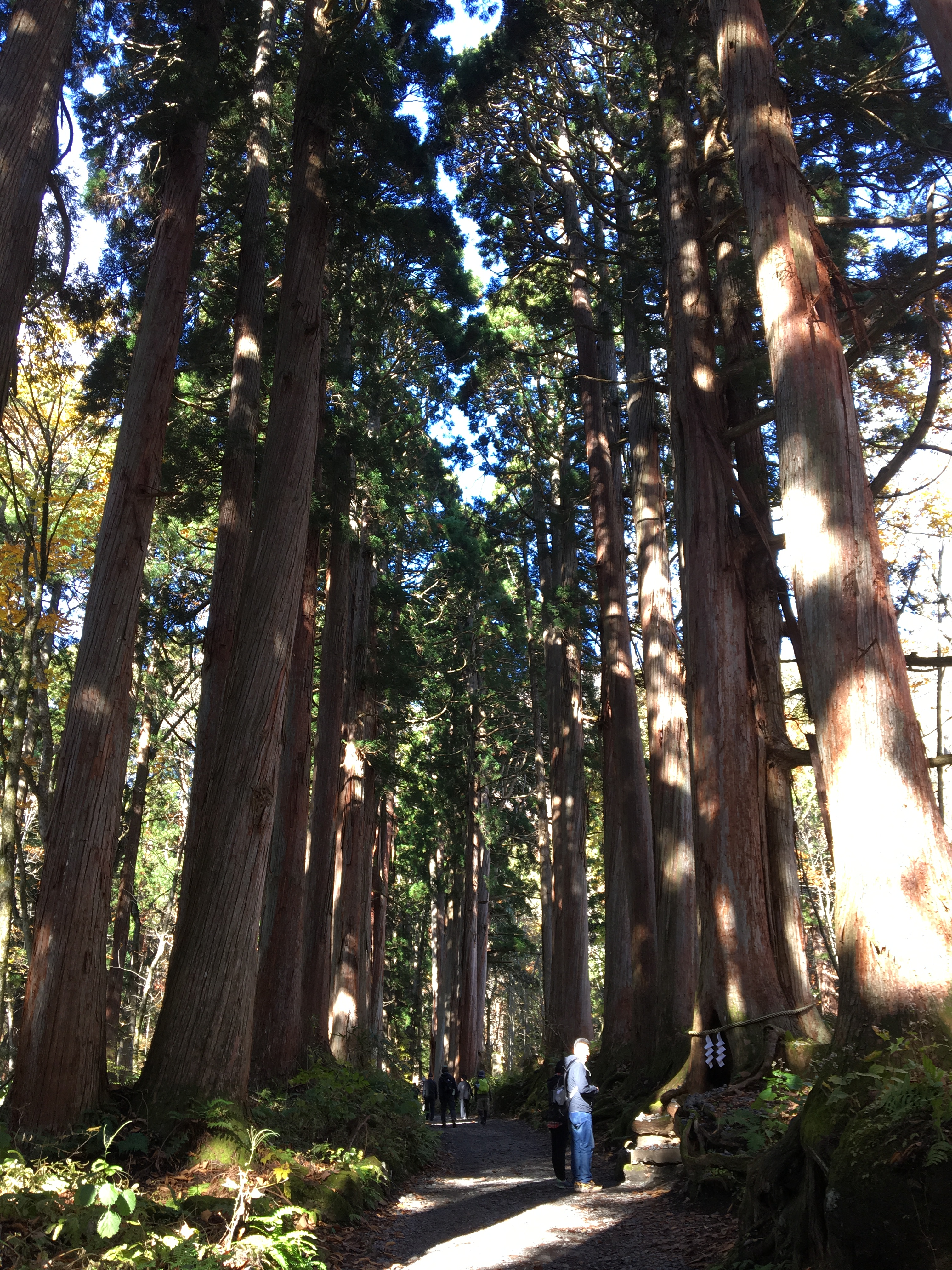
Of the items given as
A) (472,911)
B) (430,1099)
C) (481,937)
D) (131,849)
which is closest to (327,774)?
(131,849)

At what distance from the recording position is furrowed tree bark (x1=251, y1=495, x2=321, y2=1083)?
34.4 feet

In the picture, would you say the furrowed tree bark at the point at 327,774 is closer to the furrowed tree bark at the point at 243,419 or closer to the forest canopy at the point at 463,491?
the forest canopy at the point at 463,491

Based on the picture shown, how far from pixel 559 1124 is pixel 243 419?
8.70 meters

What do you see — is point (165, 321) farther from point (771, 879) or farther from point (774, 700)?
point (771, 879)

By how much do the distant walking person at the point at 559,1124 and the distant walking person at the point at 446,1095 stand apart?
1148cm

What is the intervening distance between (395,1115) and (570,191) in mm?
15554

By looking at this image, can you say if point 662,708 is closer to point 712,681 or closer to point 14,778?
point 712,681

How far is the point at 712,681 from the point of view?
8422 millimetres

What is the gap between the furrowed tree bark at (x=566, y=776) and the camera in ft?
51.6

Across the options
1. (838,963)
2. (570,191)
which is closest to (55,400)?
(570,191)

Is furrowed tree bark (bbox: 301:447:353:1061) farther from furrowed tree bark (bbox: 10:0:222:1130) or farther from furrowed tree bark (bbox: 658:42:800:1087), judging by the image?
furrowed tree bark (bbox: 658:42:800:1087)

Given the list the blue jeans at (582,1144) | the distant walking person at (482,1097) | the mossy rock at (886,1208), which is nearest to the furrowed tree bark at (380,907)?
the distant walking person at (482,1097)

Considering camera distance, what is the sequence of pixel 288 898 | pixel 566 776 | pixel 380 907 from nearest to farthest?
pixel 288 898
pixel 566 776
pixel 380 907

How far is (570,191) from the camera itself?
624 inches
